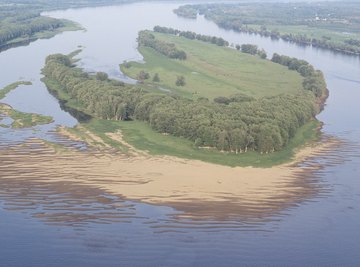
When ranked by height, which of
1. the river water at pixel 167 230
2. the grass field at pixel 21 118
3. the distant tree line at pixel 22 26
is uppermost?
the distant tree line at pixel 22 26

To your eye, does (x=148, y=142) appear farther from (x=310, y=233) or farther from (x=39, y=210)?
(x=310, y=233)

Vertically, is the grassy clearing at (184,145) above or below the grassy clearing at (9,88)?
below

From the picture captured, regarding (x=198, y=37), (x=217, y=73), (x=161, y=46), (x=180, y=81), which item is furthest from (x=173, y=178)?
(x=198, y=37)

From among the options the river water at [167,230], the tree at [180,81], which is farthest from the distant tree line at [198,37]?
the river water at [167,230]

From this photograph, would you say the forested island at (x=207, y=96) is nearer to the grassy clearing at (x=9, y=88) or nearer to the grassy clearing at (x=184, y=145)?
the grassy clearing at (x=184, y=145)

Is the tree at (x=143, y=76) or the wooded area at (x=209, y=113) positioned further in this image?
the tree at (x=143, y=76)

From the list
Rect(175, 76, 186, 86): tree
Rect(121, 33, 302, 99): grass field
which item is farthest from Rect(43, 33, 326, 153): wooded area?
Rect(175, 76, 186, 86): tree
